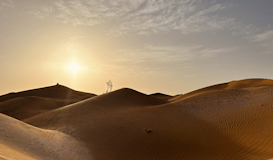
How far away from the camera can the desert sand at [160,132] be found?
10470 mm

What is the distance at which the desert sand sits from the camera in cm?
1047

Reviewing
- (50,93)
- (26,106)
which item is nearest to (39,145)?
(26,106)

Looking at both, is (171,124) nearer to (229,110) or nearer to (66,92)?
(229,110)

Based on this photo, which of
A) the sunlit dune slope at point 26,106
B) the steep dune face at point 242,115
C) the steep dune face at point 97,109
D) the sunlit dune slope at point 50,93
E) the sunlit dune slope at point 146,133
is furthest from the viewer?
the sunlit dune slope at point 50,93

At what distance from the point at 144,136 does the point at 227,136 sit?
544 cm

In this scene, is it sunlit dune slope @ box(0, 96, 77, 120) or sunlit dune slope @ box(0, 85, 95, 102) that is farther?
sunlit dune slope @ box(0, 85, 95, 102)

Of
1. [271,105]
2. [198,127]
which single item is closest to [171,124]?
[198,127]

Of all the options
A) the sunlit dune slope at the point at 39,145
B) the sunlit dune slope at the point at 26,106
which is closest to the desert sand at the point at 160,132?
the sunlit dune slope at the point at 39,145

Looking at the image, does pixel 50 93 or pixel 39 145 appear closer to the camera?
pixel 39 145

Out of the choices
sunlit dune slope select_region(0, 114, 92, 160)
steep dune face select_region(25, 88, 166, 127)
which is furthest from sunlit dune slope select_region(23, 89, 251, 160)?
sunlit dune slope select_region(0, 114, 92, 160)

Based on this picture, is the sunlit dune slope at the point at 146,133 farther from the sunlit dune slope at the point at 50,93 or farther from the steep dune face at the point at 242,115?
the sunlit dune slope at the point at 50,93

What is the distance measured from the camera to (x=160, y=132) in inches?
571

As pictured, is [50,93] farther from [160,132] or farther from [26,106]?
[160,132]

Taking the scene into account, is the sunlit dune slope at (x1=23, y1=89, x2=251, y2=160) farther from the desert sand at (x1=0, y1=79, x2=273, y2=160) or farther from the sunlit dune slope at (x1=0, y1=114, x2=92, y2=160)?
the sunlit dune slope at (x1=0, y1=114, x2=92, y2=160)
